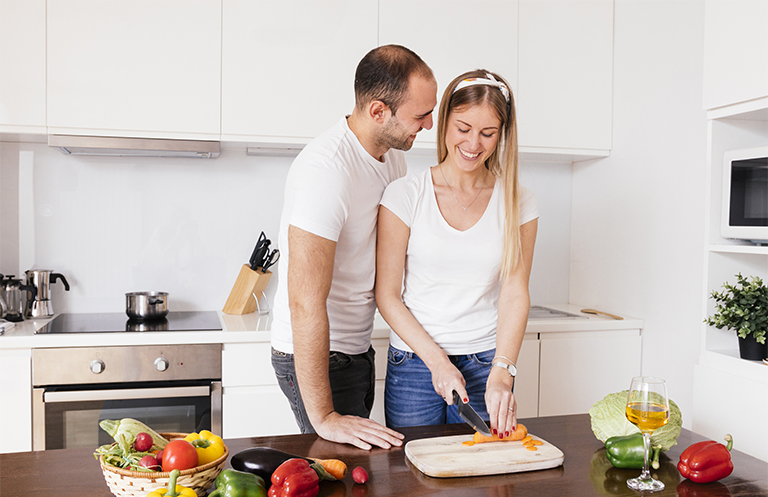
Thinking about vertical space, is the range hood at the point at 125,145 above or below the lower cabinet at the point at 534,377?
above

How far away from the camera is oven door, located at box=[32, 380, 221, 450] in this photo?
2.14 m

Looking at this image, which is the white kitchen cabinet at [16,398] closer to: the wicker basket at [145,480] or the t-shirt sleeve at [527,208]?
the wicker basket at [145,480]

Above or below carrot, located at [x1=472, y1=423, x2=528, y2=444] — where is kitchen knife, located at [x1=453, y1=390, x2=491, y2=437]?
above

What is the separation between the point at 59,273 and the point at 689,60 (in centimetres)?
265

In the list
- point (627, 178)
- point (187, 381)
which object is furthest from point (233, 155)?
point (627, 178)

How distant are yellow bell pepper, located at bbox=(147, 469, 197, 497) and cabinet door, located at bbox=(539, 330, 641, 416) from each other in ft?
6.21

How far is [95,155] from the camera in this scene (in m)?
2.67

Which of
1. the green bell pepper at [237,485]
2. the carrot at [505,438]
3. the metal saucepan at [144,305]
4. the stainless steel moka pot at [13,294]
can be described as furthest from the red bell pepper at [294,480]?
the stainless steel moka pot at [13,294]

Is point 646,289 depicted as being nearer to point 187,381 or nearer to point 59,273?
point 187,381

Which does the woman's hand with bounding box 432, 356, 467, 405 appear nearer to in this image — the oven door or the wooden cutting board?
the wooden cutting board

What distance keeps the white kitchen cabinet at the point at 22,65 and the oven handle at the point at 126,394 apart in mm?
975

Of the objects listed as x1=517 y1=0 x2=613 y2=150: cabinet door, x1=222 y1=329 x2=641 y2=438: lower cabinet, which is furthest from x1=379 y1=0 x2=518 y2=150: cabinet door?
x1=222 y1=329 x2=641 y2=438: lower cabinet

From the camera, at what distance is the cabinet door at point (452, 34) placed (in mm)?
2548

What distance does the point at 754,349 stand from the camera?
1841mm
